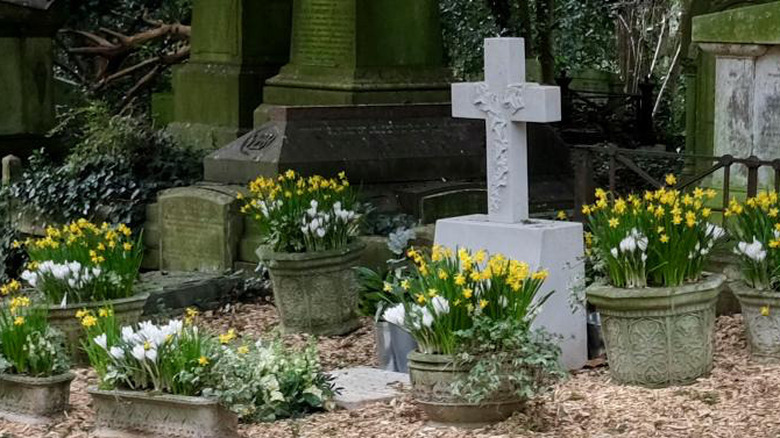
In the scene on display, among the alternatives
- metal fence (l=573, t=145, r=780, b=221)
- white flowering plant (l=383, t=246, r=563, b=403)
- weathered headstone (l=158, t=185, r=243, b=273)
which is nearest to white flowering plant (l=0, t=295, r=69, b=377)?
white flowering plant (l=383, t=246, r=563, b=403)

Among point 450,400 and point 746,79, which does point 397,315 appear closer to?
point 450,400

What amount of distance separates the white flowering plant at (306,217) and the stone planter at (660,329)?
2.51m

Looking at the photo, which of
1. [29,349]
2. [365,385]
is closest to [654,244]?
[365,385]

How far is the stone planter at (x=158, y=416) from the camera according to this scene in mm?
6906

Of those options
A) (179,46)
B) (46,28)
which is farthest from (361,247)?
(179,46)

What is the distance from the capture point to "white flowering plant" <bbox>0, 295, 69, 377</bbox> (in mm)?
7711

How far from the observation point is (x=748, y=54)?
933 centimetres

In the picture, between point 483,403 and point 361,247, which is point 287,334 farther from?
point 483,403

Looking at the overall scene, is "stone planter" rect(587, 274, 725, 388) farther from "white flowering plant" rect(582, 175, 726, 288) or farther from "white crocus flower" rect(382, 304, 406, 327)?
"white crocus flower" rect(382, 304, 406, 327)

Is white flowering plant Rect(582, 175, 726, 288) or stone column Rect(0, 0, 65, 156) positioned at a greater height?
stone column Rect(0, 0, 65, 156)

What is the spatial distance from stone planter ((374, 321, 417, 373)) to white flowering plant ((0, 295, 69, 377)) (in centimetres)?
168

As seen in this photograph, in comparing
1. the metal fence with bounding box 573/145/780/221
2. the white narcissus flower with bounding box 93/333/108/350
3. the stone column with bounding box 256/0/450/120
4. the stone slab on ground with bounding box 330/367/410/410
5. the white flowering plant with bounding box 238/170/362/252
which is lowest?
the stone slab on ground with bounding box 330/367/410/410

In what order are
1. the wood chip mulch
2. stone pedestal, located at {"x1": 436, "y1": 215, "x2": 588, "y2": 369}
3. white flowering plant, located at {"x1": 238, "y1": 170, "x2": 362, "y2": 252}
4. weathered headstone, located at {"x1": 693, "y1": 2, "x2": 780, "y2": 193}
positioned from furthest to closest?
white flowering plant, located at {"x1": 238, "y1": 170, "x2": 362, "y2": 252} → weathered headstone, located at {"x1": 693, "y1": 2, "x2": 780, "y2": 193} → stone pedestal, located at {"x1": 436, "y1": 215, "x2": 588, "y2": 369} → the wood chip mulch

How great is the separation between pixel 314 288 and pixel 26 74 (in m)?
7.98
